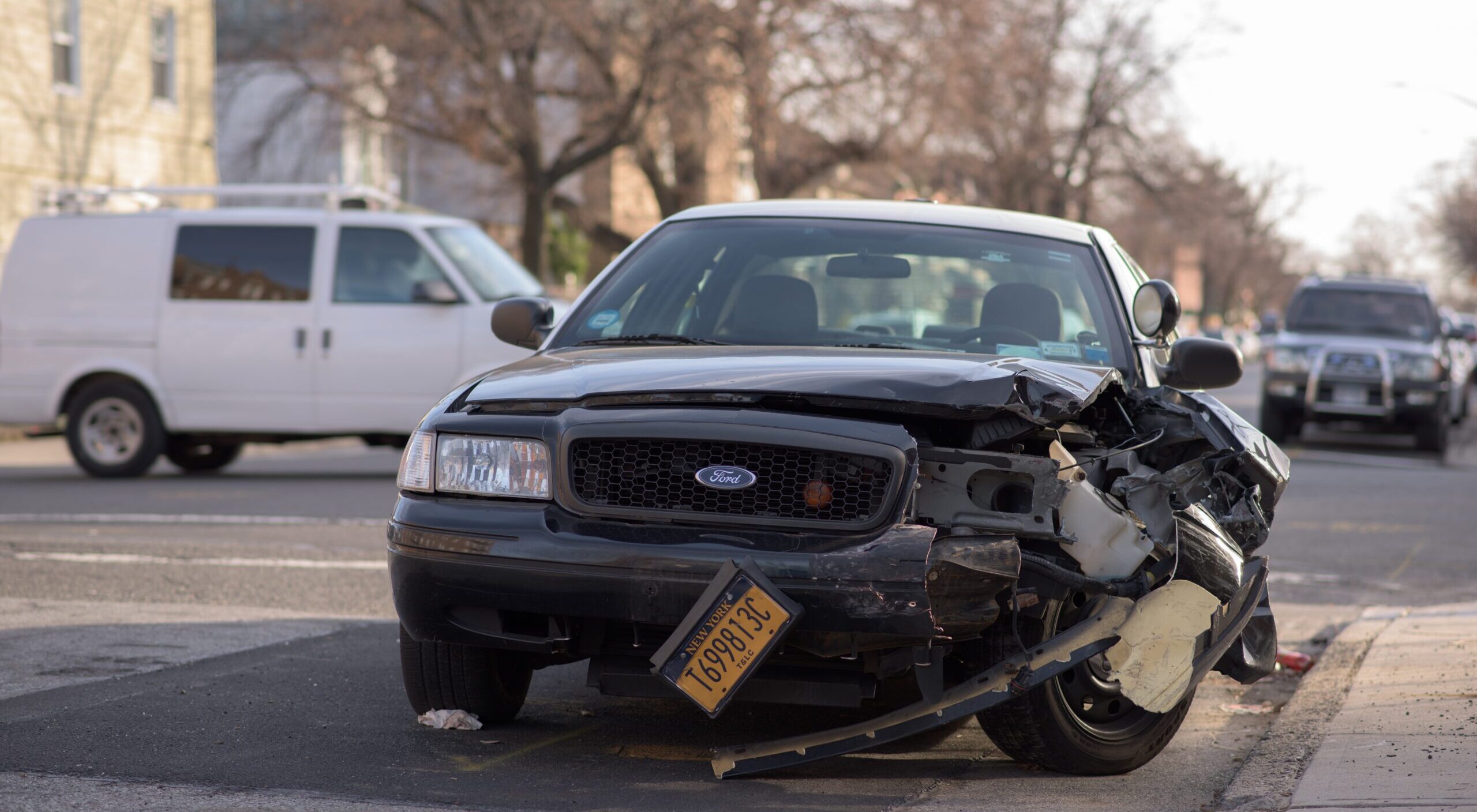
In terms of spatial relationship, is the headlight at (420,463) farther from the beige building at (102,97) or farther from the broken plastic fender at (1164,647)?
the beige building at (102,97)

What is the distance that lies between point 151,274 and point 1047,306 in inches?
390

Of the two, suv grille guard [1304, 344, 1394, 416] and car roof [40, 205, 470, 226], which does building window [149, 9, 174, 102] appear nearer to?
car roof [40, 205, 470, 226]

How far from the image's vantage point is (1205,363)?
5199mm

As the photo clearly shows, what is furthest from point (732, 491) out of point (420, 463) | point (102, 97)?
point (102, 97)

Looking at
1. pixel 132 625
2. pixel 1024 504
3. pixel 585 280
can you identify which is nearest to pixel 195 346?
pixel 132 625

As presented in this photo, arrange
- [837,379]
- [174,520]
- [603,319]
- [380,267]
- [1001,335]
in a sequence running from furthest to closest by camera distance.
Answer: [380,267]
[174,520]
[603,319]
[1001,335]
[837,379]

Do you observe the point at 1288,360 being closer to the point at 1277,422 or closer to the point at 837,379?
the point at 1277,422

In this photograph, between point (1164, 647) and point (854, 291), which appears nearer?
point (1164, 647)

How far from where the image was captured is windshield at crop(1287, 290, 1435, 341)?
64.2 feet

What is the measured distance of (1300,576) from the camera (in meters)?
8.91

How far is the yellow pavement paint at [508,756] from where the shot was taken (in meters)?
4.54

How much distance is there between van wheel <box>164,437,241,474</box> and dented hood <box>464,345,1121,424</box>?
10173 millimetres

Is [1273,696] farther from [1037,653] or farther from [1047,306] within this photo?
[1037,653]

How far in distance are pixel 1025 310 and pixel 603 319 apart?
4.50ft
